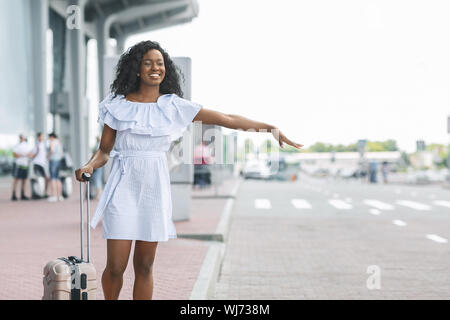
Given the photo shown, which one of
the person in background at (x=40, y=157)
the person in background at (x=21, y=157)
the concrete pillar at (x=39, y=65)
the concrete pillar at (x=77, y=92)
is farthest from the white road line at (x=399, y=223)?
the concrete pillar at (x=77, y=92)

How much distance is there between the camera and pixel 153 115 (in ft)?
11.2

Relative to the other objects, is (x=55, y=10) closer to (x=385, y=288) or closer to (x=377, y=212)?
(x=377, y=212)

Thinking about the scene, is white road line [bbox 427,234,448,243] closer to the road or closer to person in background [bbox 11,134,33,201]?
the road

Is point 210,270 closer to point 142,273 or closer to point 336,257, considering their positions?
point 336,257

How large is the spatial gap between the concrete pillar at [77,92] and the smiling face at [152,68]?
121 feet

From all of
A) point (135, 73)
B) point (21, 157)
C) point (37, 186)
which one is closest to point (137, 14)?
point (37, 186)

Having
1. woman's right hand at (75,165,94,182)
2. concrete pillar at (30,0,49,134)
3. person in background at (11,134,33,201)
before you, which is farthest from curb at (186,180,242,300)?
concrete pillar at (30,0,49,134)

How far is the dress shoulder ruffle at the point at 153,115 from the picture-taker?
3.40 m

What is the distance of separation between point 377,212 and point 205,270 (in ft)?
39.1

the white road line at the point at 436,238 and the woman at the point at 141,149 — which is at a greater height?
the woman at the point at 141,149

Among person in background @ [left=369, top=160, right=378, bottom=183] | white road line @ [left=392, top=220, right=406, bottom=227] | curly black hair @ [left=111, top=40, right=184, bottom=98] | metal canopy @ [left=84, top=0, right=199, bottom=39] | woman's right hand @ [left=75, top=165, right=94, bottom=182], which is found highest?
metal canopy @ [left=84, top=0, right=199, bottom=39]

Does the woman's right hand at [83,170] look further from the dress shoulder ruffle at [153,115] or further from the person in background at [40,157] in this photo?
the person in background at [40,157]

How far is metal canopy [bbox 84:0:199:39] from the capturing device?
47.7 meters
